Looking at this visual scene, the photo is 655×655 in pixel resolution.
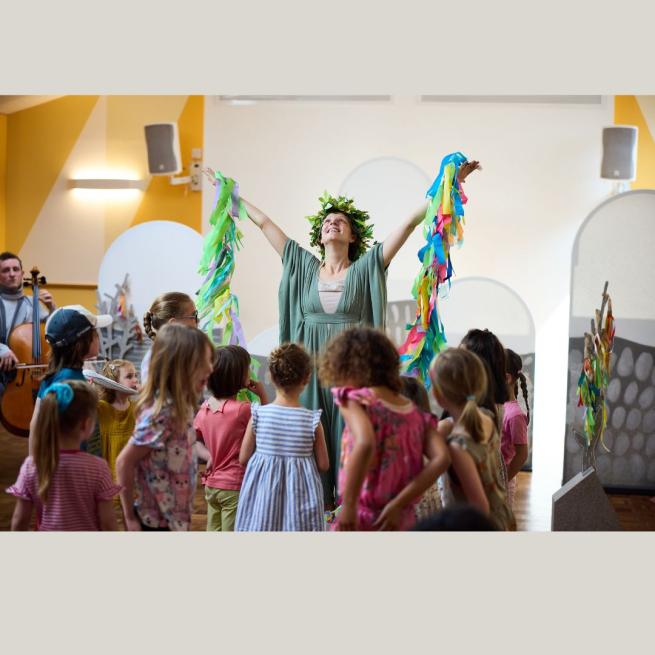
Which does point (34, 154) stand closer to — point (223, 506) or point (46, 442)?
point (223, 506)

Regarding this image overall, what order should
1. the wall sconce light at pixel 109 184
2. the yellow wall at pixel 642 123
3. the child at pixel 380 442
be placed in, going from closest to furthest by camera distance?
the child at pixel 380 442 < the yellow wall at pixel 642 123 < the wall sconce light at pixel 109 184

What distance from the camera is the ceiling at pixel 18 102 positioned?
6.30m

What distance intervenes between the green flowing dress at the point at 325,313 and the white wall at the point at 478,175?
8.26ft

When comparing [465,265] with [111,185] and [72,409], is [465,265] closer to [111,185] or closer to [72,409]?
[111,185]

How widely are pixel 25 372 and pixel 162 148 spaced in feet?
6.79

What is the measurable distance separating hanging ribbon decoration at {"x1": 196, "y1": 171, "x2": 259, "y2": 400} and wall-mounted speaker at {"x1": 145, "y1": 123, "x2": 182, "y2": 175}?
2.43m

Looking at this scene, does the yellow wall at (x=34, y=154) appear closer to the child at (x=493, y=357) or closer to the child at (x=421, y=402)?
the child at (x=493, y=357)

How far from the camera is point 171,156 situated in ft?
19.9

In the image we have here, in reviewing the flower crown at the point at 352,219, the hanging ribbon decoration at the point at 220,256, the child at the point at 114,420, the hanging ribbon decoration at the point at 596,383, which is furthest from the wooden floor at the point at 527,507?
the flower crown at the point at 352,219

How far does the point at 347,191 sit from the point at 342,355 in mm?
3471

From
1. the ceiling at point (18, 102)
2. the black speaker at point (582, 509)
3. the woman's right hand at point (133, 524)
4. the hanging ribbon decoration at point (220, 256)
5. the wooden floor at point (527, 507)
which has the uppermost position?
the ceiling at point (18, 102)

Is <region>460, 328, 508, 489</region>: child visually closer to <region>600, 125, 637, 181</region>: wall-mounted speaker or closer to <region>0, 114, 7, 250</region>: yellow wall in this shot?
<region>600, 125, 637, 181</region>: wall-mounted speaker

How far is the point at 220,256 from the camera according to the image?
3.77 m

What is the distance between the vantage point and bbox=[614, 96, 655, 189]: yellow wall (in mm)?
5840
